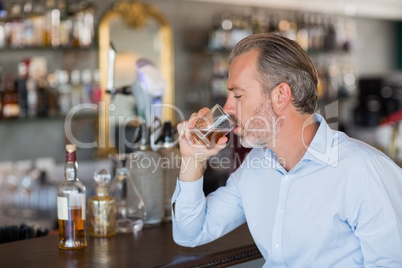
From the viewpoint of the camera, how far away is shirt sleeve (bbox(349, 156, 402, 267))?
1.61m

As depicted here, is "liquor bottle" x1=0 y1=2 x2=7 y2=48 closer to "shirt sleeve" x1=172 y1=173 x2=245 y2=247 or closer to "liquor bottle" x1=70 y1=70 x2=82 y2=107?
"liquor bottle" x1=70 y1=70 x2=82 y2=107

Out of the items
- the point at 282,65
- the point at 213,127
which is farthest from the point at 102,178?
the point at 282,65

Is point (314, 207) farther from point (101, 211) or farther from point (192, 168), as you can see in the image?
point (101, 211)

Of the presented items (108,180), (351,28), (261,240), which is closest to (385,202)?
(261,240)

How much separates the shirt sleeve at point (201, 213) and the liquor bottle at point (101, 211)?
0.77ft

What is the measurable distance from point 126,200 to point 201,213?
357mm

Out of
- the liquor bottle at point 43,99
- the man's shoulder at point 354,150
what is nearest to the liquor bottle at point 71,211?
the man's shoulder at point 354,150

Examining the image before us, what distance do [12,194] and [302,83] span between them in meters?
2.79

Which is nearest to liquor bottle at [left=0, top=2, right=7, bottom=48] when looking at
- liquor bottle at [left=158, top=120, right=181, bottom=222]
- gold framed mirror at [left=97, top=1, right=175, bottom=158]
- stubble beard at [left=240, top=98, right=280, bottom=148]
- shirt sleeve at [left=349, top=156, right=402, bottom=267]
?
gold framed mirror at [left=97, top=1, right=175, bottom=158]

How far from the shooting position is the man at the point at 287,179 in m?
1.69

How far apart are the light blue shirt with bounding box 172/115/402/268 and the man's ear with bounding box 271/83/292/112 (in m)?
0.13

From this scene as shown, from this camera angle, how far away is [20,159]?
5.04 meters

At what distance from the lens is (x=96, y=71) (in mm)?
5281

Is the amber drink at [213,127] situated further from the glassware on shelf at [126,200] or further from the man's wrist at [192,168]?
the glassware on shelf at [126,200]
